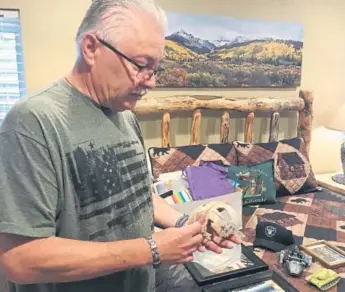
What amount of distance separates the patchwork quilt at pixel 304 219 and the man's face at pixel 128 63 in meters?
1.11

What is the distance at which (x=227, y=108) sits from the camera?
269cm

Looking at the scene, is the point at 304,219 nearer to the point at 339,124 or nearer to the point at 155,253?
the point at 339,124

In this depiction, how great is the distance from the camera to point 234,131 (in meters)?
2.89

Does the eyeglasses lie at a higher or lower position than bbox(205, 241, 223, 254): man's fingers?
higher

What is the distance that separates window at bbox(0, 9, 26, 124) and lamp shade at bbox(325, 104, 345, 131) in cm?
246

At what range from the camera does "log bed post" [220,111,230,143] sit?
107 inches

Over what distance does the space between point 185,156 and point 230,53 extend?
918 mm

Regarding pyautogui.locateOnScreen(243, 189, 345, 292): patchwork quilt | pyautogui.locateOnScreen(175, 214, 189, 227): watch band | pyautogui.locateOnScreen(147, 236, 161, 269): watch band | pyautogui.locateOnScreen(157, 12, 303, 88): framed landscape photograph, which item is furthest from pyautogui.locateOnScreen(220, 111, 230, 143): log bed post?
pyautogui.locateOnScreen(147, 236, 161, 269): watch band

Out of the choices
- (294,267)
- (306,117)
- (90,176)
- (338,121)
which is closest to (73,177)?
(90,176)

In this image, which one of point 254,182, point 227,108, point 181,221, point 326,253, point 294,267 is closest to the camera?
point 181,221

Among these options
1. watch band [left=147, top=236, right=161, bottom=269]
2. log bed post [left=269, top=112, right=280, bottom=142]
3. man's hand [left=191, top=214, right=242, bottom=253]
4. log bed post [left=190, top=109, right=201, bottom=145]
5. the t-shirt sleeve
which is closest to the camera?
the t-shirt sleeve

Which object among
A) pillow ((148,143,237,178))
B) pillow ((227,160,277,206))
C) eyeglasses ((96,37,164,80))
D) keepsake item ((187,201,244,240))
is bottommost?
pillow ((227,160,277,206))

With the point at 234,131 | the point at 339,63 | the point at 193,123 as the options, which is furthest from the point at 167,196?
the point at 339,63

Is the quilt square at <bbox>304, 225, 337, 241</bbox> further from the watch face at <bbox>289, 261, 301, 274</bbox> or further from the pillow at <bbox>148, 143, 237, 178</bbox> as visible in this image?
the pillow at <bbox>148, 143, 237, 178</bbox>
